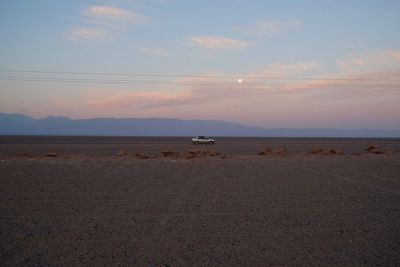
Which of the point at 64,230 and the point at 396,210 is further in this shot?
the point at 396,210

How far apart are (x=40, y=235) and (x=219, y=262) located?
13.4ft

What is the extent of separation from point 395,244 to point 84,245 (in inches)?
242

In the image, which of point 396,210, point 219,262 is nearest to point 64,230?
point 219,262

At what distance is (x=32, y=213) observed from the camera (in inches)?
472

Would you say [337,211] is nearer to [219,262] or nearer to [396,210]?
[396,210]

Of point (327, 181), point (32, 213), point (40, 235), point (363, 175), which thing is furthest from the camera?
point (363, 175)

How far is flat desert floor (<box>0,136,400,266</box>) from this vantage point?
8.21 m

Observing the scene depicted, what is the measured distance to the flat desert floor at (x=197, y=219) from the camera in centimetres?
821

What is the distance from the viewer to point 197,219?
37.3 ft

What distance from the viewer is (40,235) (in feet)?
31.4

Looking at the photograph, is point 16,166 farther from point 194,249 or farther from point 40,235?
point 194,249

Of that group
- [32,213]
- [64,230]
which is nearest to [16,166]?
[32,213]

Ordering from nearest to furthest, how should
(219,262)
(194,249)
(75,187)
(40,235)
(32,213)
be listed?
(219,262), (194,249), (40,235), (32,213), (75,187)

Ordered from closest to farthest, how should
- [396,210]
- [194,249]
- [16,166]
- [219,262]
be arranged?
[219,262]
[194,249]
[396,210]
[16,166]
